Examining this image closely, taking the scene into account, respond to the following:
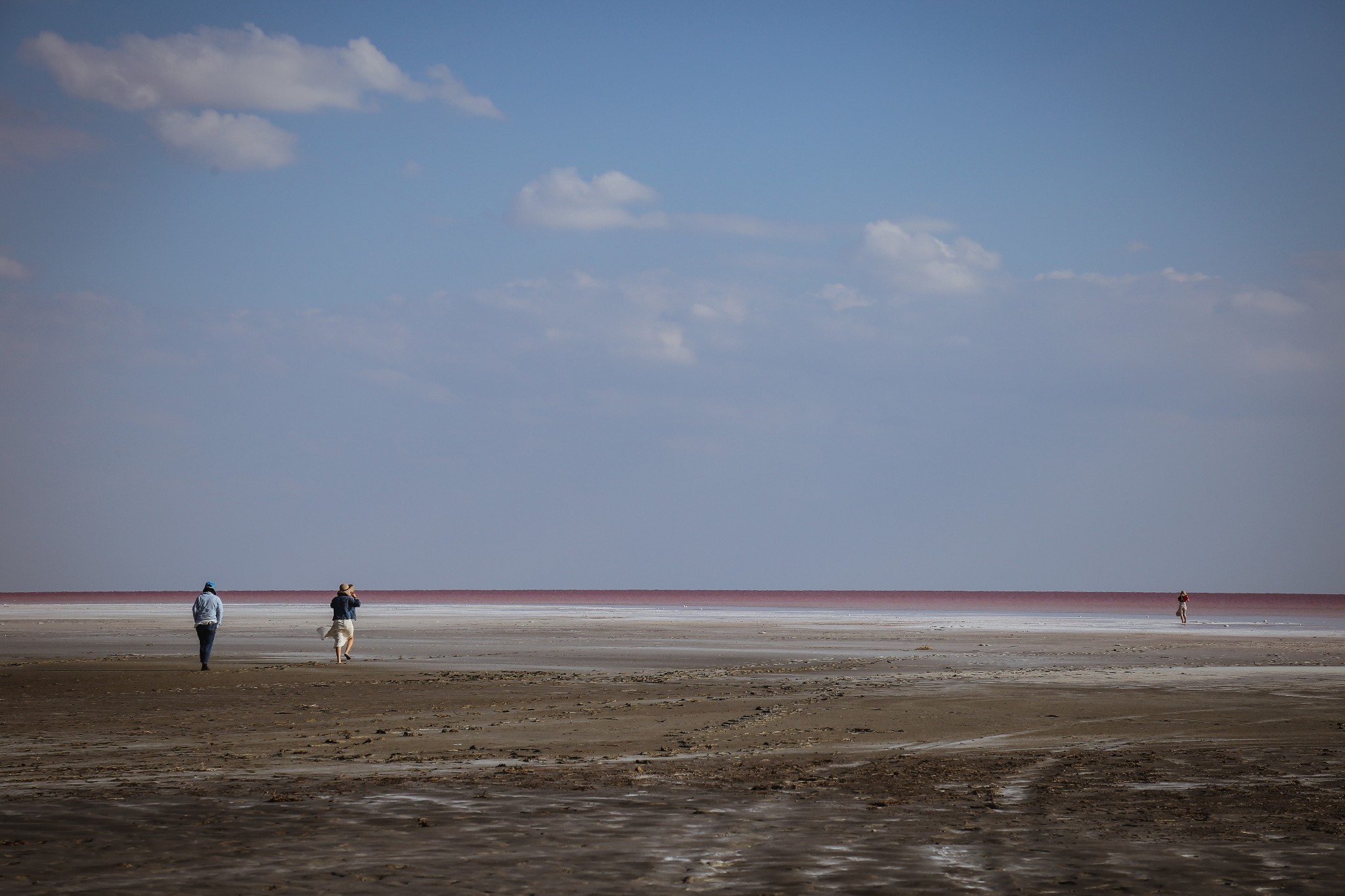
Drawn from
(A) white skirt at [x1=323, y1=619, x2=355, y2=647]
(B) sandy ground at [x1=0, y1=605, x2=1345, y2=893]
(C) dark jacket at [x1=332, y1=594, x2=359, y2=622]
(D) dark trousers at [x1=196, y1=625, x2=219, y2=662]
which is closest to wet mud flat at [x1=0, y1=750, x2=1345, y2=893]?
(B) sandy ground at [x1=0, y1=605, x2=1345, y2=893]

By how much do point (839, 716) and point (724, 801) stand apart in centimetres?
725

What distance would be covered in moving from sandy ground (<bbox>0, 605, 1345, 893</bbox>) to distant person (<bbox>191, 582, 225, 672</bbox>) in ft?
2.15

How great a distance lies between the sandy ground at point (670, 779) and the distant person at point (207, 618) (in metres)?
0.65

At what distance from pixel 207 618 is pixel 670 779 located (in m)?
18.0

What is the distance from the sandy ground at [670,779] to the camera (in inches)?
311

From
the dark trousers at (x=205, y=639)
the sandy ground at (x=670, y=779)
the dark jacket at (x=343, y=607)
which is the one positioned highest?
the dark jacket at (x=343, y=607)

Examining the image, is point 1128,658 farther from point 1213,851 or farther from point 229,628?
point 229,628

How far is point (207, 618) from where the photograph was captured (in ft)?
87.0

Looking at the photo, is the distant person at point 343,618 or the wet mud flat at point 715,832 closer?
the wet mud flat at point 715,832

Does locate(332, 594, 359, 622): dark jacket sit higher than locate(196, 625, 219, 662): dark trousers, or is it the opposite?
locate(332, 594, 359, 622): dark jacket

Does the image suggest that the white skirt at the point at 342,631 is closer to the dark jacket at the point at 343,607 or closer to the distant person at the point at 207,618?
the dark jacket at the point at 343,607

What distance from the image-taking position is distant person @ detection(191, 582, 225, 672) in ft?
85.9

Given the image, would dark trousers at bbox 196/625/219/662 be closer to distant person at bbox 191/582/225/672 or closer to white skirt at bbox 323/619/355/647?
distant person at bbox 191/582/225/672

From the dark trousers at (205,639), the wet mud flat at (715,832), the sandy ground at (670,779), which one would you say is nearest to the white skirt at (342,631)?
the sandy ground at (670,779)
